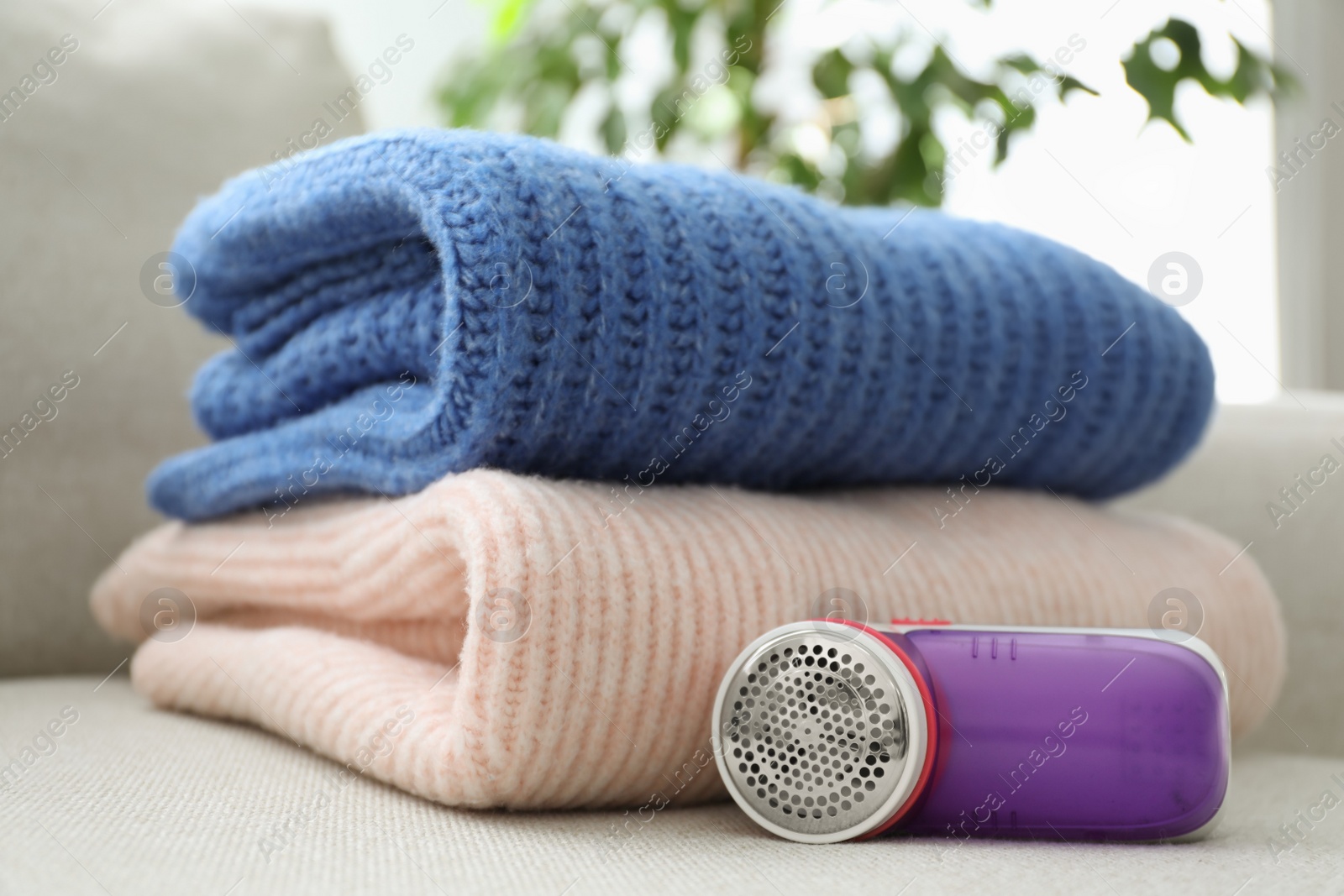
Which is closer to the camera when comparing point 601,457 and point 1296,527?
point 601,457

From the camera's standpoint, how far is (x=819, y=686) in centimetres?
38

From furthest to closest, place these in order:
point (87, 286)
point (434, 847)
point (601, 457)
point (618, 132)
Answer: point (618, 132)
point (87, 286)
point (601, 457)
point (434, 847)

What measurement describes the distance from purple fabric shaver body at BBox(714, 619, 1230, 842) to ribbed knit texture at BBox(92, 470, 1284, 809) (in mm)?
46

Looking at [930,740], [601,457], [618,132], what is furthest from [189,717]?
[618,132]

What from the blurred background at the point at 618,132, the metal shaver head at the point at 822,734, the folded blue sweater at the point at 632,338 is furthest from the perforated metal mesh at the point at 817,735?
the blurred background at the point at 618,132

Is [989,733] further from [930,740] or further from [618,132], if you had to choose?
[618,132]

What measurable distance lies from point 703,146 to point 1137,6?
64 centimetres

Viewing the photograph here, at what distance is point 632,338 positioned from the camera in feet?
1.43

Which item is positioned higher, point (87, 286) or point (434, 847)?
point (87, 286)

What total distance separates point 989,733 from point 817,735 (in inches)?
2.4

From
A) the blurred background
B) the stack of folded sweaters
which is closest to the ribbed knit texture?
the stack of folded sweaters

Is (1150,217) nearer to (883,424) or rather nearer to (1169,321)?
(1169,321)

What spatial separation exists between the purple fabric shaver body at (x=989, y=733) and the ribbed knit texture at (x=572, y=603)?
46 millimetres

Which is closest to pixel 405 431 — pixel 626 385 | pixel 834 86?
pixel 626 385
